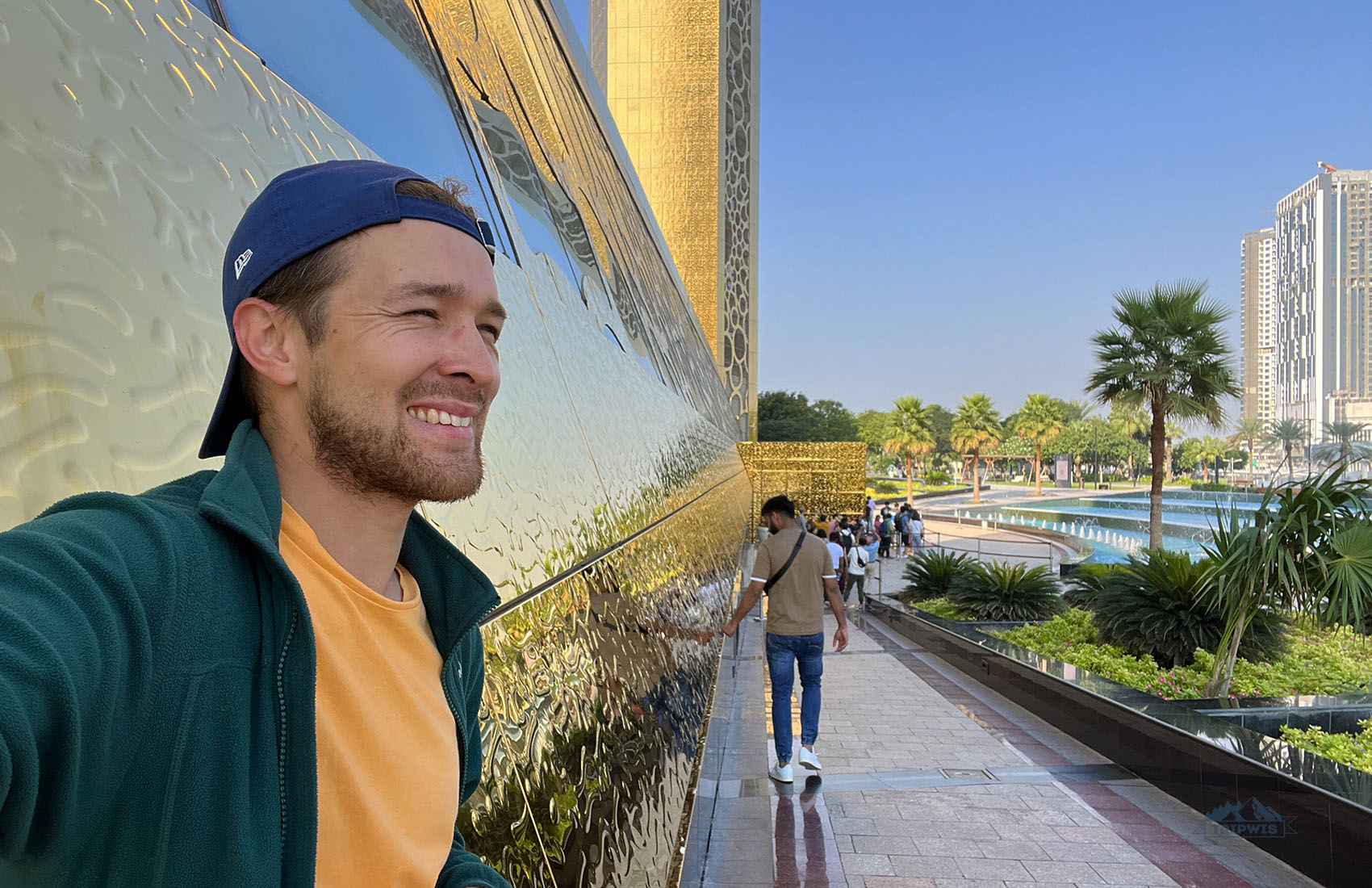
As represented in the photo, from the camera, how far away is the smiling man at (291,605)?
15.8 inches

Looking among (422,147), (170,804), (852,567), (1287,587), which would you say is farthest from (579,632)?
(852,567)

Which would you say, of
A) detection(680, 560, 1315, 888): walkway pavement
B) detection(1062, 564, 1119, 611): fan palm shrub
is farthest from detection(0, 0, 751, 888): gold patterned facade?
detection(1062, 564, 1119, 611): fan palm shrub

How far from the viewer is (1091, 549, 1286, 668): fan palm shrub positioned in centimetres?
669

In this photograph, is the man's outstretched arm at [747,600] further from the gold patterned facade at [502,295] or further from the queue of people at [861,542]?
the gold patterned facade at [502,295]

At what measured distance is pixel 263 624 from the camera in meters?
0.51

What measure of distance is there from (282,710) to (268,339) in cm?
27

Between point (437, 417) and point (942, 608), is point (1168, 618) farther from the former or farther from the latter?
point (437, 417)

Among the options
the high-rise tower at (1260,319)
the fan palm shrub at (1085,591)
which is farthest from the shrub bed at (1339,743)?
the high-rise tower at (1260,319)

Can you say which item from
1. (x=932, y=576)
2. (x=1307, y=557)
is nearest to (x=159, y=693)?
(x=1307, y=557)

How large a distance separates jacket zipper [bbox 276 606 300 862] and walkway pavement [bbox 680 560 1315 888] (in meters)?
2.33

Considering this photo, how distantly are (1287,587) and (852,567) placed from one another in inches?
276

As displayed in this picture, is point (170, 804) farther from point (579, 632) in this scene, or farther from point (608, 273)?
point (608, 273)

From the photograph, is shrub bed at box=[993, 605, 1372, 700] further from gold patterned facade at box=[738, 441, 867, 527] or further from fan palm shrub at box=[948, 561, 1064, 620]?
gold patterned facade at box=[738, 441, 867, 527]

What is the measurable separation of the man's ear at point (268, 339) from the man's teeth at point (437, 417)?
88 millimetres
